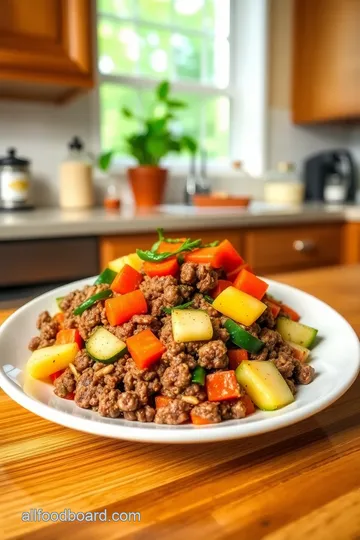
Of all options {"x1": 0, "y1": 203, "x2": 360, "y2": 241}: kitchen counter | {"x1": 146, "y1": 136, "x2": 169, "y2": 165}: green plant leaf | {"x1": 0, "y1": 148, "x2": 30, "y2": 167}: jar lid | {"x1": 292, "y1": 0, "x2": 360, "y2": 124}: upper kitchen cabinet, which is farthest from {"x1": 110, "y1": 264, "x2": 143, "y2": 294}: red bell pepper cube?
{"x1": 292, "y1": 0, "x2": 360, "y2": 124}: upper kitchen cabinet

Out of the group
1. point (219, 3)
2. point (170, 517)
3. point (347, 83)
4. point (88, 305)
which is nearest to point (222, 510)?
point (170, 517)

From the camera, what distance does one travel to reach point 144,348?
579mm

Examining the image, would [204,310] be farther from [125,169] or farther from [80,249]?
[125,169]

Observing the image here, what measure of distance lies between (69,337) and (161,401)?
7.1 inches

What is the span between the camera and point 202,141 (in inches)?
130

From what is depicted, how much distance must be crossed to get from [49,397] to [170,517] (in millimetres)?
211

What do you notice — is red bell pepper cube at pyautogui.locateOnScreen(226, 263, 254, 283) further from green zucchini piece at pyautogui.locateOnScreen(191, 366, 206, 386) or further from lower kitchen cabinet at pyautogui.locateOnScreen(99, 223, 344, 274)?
lower kitchen cabinet at pyautogui.locateOnScreen(99, 223, 344, 274)

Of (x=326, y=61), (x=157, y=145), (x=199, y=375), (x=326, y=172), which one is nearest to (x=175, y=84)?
(x=157, y=145)

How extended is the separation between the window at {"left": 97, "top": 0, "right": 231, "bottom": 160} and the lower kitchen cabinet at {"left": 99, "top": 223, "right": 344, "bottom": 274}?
0.77 metres

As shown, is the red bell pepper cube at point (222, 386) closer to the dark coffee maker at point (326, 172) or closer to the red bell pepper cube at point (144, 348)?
the red bell pepper cube at point (144, 348)

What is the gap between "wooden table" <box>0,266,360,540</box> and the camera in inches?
16.7

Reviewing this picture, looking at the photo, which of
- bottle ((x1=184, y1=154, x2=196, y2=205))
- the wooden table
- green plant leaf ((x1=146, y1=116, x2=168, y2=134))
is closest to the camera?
the wooden table

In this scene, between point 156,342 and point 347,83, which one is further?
point 347,83

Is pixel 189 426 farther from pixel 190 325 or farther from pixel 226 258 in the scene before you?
pixel 226 258
